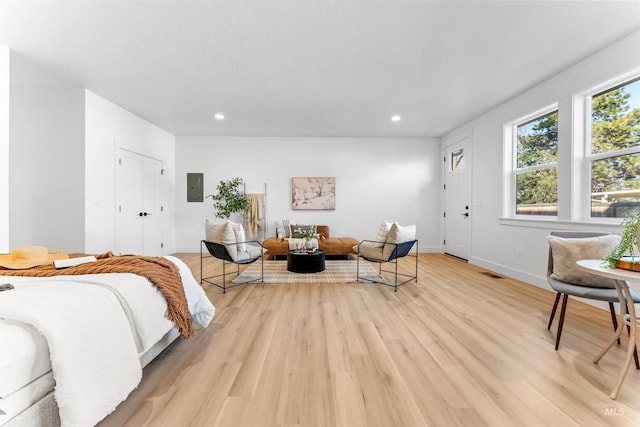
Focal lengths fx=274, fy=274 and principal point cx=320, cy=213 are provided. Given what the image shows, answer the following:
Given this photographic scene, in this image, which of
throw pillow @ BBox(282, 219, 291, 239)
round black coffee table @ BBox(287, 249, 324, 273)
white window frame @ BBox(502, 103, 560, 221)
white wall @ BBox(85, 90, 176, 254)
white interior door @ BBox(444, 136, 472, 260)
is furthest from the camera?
throw pillow @ BBox(282, 219, 291, 239)

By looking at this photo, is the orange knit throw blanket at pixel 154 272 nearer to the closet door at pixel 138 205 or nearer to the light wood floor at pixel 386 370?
the light wood floor at pixel 386 370

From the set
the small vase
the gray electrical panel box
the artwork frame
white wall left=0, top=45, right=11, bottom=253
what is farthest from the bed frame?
Result: the gray electrical panel box

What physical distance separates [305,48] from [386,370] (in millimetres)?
3029

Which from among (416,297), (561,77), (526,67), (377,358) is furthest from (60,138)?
(561,77)

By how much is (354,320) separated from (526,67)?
356 centimetres

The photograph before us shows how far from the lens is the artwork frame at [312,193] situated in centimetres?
653

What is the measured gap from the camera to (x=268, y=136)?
21.2ft

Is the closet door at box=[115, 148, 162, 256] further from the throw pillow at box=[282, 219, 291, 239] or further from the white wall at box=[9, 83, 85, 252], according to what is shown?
the throw pillow at box=[282, 219, 291, 239]

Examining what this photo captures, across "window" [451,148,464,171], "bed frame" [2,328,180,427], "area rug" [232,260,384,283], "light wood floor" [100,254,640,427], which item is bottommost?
"light wood floor" [100,254,640,427]

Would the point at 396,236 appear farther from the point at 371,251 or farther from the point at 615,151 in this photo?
the point at 615,151

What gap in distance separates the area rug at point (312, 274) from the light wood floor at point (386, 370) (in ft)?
3.16

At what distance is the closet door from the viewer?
4719 millimetres

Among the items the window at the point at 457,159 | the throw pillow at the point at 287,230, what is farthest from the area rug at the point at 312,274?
the window at the point at 457,159

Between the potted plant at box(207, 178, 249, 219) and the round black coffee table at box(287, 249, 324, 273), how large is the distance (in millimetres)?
2330
